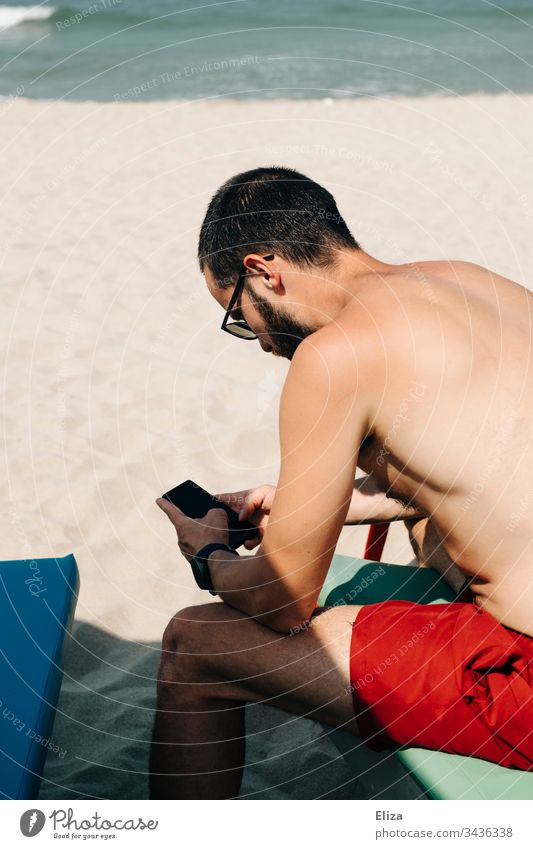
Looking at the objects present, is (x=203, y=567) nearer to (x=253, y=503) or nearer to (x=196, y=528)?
(x=196, y=528)

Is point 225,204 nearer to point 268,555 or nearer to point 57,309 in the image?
point 268,555

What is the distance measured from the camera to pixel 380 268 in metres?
2.10

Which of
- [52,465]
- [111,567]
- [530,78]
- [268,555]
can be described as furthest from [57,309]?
[530,78]

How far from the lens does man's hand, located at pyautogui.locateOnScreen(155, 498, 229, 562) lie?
7.37 feet

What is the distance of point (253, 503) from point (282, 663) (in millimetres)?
604

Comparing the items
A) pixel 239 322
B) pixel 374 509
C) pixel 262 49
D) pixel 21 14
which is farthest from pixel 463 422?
pixel 21 14

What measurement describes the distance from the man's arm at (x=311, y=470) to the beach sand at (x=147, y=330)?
76cm

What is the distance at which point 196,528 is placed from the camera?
2289 mm

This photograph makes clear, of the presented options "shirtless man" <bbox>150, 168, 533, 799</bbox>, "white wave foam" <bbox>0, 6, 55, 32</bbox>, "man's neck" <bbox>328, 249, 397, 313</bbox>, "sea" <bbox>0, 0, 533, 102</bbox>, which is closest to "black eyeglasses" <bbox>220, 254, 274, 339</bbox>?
"shirtless man" <bbox>150, 168, 533, 799</bbox>

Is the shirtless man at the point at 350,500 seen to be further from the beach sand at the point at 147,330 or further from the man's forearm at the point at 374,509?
the beach sand at the point at 147,330

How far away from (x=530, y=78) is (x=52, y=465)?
9.84 m

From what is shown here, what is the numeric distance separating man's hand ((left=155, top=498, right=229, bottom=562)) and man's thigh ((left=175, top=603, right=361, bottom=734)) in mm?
225

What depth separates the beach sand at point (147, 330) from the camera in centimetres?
275

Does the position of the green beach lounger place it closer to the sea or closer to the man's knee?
the man's knee
